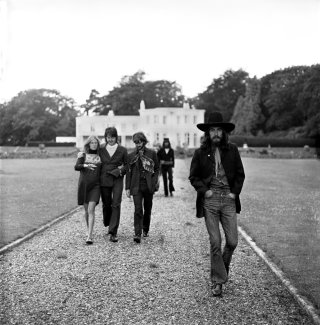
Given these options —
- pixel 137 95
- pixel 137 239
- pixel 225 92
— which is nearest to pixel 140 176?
pixel 137 239

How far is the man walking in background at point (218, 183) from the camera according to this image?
203 inches

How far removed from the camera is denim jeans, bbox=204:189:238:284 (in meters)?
5.10

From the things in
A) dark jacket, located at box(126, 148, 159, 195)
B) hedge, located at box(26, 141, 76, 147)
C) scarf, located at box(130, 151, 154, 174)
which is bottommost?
hedge, located at box(26, 141, 76, 147)

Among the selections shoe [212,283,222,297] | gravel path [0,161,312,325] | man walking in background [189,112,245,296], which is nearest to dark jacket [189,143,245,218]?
man walking in background [189,112,245,296]

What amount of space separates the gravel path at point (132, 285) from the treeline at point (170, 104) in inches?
2012

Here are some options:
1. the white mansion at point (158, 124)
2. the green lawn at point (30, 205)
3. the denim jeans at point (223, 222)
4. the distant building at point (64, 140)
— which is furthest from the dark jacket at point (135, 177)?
the distant building at point (64, 140)

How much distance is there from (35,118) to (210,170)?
7243 centimetres

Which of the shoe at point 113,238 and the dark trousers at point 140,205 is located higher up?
the dark trousers at point 140,205

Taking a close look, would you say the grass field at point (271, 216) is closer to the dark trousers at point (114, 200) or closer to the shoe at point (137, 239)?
the dark trousers at point (114, 200)

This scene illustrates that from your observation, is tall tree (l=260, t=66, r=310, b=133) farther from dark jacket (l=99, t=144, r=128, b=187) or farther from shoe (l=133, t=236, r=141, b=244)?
shoe (l=133, t=236, r=141, b=244)

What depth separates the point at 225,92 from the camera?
83.8 meters

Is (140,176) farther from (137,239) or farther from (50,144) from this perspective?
(50,144)

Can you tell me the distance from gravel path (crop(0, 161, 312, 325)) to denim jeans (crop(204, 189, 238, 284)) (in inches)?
15.4

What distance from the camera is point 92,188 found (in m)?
7.87
